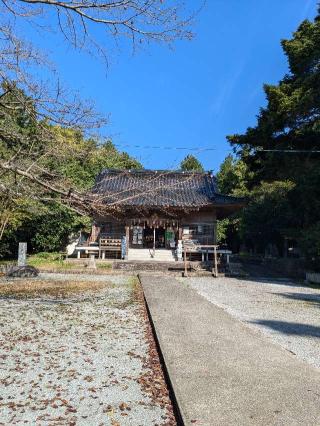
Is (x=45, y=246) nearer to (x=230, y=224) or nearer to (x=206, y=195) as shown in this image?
(x=206, y=195)

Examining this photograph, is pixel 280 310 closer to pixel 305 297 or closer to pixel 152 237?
pixel 305 297

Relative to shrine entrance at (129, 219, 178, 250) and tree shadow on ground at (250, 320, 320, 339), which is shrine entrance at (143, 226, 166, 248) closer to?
shrine entrance at (129, 219, 178, 250)

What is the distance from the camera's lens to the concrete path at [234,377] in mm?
2870

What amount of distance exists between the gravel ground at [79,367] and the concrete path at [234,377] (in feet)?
0.76

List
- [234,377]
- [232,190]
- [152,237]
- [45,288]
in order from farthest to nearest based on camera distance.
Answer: [232,190], [152,237], [45,288], [234,377]

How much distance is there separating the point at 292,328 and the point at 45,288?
7.02m

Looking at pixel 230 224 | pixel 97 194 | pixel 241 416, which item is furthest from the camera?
pixel 230 224

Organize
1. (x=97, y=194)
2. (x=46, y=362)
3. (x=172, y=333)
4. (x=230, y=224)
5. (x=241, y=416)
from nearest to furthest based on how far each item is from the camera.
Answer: (x=241, y=416)
(x=46, y=362)
(x=172, y=333)
(x=97, y=194)
(x=230, y=224)

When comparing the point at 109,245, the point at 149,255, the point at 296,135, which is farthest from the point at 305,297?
the point at 109,245

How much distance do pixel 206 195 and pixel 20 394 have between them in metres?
18.8

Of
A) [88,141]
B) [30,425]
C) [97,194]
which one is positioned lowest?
[30,425]

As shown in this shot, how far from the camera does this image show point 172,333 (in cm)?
558

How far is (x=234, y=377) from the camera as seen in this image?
367cm

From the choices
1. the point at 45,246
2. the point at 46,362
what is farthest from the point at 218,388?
the point at 45,246
